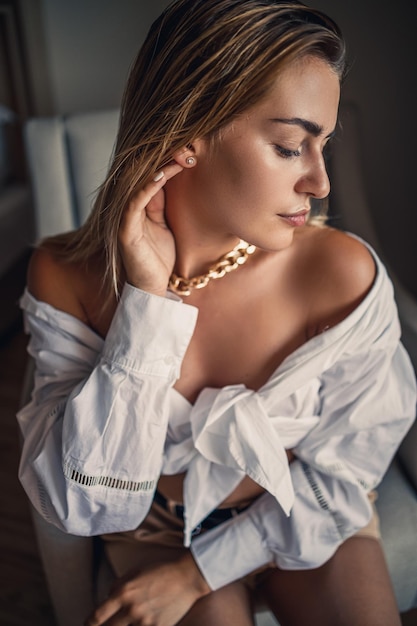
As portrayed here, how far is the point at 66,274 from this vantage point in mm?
833

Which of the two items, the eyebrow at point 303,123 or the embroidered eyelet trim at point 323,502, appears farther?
the embroidered eyelet trim at point 323,502

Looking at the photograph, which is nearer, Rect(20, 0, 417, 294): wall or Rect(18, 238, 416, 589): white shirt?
Rect(18, 238, 416, 589): white shirt

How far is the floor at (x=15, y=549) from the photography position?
117 centimetres

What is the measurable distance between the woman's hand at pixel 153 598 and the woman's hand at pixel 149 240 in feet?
1.28

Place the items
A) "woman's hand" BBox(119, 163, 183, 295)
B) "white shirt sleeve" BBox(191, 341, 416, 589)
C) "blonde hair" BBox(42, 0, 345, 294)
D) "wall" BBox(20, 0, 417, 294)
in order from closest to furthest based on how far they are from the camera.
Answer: "blonde hair" BBox(42, 0, 345, 294)
"woman's hand" BBox(119, 163, 183, 295)
"white shirt sleeve" BBox(191, 341, 416, 589)
"wall" BBox(20, 0, 417, 294)

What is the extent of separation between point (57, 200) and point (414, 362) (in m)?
0.78

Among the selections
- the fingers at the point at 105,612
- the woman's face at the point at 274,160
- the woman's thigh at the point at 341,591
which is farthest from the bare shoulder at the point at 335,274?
the fingers at the point at 105,612

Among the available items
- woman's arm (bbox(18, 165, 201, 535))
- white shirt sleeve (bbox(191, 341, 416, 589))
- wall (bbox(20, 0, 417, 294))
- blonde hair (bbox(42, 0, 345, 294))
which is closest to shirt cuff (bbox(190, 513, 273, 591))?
white shirt sleeve (bbox(191, 341, 416, 589))

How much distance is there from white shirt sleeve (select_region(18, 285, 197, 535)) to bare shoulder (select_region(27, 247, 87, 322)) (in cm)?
10

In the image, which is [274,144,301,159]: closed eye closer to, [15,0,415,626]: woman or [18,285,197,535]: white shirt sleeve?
[15,0,415,626]: woman

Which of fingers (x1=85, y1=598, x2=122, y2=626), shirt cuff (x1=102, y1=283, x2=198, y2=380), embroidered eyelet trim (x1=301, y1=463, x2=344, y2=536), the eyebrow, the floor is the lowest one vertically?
the floor

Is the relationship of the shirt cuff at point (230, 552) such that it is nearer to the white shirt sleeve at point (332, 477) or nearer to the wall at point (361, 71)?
the white shirt sleeve at point (332, 477)

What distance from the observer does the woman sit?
2.16 feet

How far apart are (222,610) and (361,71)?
92cm
